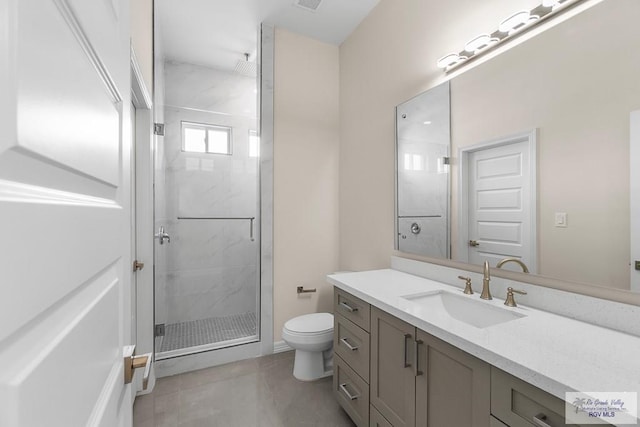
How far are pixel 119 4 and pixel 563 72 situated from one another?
154cm

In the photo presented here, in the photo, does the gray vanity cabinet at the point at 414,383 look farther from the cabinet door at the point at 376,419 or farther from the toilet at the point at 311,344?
the toilet at the point at 311,344

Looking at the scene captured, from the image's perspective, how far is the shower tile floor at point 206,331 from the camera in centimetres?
262

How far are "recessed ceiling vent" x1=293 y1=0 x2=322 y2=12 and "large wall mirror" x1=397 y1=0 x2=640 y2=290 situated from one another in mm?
1466

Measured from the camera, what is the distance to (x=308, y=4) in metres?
2.31

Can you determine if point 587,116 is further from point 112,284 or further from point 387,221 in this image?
point 112,284

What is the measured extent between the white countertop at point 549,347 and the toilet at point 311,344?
0.90m

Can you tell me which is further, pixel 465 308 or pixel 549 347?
pixel 465 308

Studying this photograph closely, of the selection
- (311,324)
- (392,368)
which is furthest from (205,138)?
(392,368)

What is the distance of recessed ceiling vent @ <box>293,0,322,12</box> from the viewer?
228 cm

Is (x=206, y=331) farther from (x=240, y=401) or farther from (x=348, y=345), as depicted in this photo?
(x=348, y=345)

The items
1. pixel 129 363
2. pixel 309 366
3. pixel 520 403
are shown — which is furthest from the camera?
pixel 309 366

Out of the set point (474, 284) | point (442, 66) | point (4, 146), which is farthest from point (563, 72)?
point (4, 146)

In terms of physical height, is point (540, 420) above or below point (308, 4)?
below

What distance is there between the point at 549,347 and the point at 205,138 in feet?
11.0
